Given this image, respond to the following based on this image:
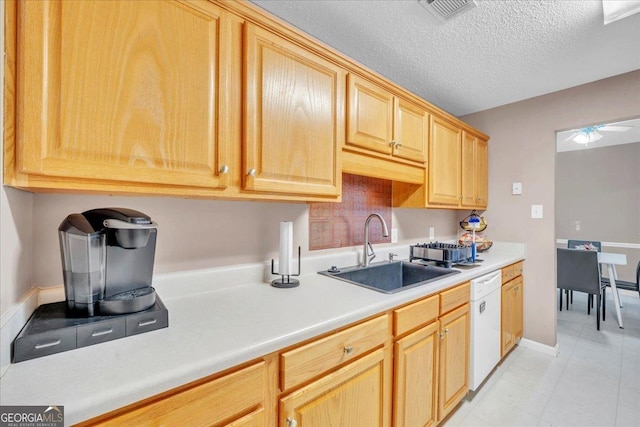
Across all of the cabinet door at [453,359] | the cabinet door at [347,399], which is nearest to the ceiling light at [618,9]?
the cabinet door at [453,359]

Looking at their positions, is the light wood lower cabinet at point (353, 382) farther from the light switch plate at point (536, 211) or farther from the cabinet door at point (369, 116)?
the light switch plate at point (536, 211)

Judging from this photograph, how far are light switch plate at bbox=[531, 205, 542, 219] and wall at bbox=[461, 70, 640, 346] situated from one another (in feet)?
0.10

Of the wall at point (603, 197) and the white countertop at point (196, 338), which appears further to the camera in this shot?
the wall at point (603, 197)

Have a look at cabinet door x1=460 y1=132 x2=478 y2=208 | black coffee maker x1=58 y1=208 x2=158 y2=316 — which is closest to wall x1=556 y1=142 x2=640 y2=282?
cabinet door x1=460 y1=132 x2=478 y2=208

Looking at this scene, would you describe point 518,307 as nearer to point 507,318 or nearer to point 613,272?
point 507,318

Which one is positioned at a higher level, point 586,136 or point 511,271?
point 586,136

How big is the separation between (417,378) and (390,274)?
28.6 inches

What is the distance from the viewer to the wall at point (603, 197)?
171 inches

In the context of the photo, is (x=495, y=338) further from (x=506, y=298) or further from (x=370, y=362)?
(x=370, y=362)

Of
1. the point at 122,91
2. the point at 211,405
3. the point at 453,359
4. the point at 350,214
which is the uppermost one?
the point at 122,91

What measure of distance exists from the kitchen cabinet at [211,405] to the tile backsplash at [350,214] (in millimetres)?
981

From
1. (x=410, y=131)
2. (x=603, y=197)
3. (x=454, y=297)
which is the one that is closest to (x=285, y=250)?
(x=454, y=297)

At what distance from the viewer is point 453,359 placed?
5.37ft

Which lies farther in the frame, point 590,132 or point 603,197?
point 603,197
